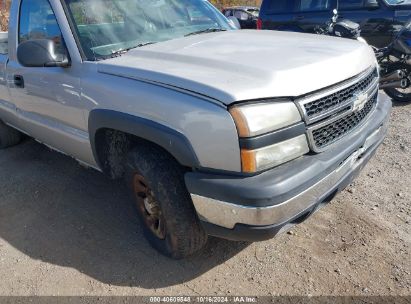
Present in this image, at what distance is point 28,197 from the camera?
3.98m

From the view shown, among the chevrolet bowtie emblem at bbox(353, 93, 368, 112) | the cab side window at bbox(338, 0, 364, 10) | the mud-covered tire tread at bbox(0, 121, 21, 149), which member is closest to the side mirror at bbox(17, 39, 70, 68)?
the chevrolet bowtie emblem at bbox(353, 93, 368, 112)

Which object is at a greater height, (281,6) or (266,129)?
(266,129)

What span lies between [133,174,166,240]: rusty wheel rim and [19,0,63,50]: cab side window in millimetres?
1212

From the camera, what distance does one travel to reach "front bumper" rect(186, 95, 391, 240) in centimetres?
208

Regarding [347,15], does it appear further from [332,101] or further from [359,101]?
[332,101]

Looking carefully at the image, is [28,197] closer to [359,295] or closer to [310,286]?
[310,286]

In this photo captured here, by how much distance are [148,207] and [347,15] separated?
623 centimetres

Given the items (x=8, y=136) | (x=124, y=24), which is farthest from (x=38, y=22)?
(x=8, y=136)

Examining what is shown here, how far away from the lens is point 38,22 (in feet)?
11.6

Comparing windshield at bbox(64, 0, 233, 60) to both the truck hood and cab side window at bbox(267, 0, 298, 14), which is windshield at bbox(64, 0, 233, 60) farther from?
cab side window at bbox(267, 0, 298, 14)

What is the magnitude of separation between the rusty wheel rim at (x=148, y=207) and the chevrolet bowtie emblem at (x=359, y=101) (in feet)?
4.73

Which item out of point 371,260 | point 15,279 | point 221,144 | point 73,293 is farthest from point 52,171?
point 371,260

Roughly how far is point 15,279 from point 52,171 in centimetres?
185

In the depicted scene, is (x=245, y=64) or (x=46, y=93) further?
(x=46, y=93)
